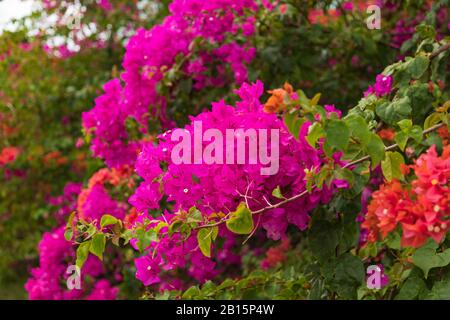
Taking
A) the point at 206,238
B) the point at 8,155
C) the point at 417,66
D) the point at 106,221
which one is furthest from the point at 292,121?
the point at 8,155

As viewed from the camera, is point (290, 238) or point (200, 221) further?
point (290, 238)

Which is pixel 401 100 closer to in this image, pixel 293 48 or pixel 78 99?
pixel 293 48

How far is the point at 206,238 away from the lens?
1.23 meters

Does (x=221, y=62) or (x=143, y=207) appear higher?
(x=221, y=62)

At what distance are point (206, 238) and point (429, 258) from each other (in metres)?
0.45

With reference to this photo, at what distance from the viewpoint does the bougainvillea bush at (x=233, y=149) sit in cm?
123

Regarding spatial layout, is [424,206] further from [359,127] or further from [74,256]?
[74,256]

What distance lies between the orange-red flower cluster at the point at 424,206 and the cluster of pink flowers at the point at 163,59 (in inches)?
52.8

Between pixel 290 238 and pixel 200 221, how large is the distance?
185 centimetres

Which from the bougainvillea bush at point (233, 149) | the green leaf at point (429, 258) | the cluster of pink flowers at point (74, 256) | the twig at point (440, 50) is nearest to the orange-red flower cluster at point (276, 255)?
the bougainvillea bush at point (233, 149)

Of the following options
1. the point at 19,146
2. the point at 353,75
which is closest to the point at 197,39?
the point at 353,75

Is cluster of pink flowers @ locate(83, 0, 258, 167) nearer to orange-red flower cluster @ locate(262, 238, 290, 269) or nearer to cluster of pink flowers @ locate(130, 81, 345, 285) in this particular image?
orange-red flower cluster @ locate(262, 238, 290, 269)

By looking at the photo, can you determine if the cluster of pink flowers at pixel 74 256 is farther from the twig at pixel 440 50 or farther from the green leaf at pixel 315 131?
the green leaf at pixel 315 131

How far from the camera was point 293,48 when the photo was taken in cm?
256
